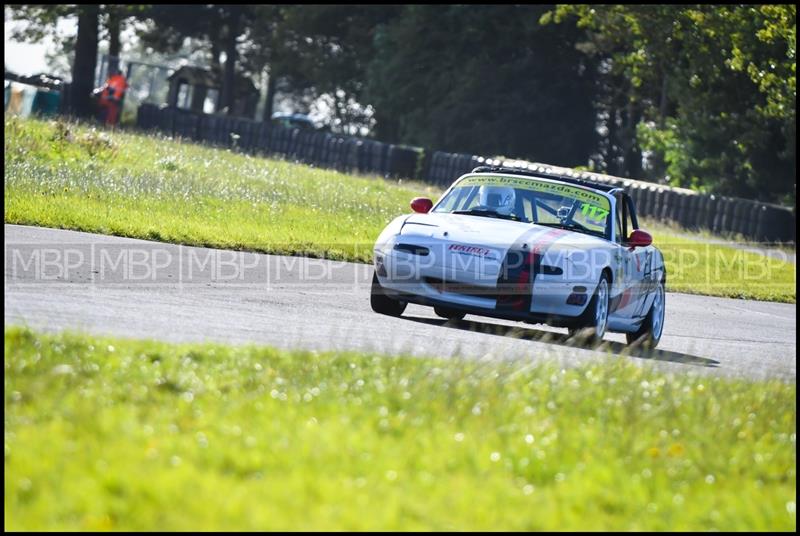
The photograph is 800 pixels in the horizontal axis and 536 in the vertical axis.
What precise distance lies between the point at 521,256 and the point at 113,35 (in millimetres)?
65409

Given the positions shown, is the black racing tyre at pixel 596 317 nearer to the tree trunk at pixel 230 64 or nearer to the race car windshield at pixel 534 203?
the race car windshield at pixel 534 203

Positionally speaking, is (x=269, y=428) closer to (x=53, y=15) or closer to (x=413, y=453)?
(x=413, y=453)

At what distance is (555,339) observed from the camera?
12281 millimetres

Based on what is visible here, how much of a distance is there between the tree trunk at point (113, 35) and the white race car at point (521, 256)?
5044cm

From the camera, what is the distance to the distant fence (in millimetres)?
33906

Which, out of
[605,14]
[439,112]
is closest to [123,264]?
[605,14]

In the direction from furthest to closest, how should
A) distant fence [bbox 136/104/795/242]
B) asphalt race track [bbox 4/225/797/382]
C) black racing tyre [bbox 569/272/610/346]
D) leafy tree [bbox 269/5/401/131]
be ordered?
leafy tree [bbox 269/5/401/131] → distant fence [bbox 136/104/795/242] → black racing tyre [bbox 569/272/610/346] → asphalt race track [bbox 4/225/797/382]

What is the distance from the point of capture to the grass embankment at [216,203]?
17750 millimetres

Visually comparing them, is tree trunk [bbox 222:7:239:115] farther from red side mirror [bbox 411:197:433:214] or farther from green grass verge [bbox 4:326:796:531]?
green grass verge [bbox 4:326:796:531]

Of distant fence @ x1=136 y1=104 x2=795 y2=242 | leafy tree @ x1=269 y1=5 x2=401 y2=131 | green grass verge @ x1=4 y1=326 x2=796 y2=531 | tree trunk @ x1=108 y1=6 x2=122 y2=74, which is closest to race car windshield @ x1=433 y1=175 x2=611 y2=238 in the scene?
green grass verge @ x1=4 y1=326 x2=796 y2=531

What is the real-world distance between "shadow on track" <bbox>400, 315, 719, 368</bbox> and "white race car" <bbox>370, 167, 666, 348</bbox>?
0.16m

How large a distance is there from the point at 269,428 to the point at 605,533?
5.18 feet

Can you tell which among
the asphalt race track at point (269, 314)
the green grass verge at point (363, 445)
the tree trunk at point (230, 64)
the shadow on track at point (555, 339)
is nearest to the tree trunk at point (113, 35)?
the tree trunk at point (230, 64)

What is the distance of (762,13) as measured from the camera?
41.4 meters
